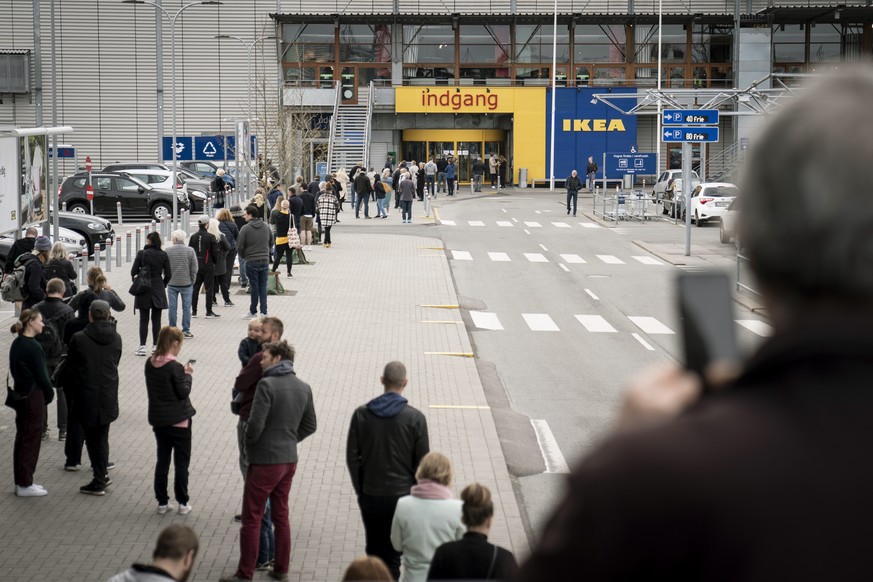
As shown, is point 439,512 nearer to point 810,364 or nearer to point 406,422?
point 406,422

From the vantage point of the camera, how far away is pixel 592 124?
6612 centimetres

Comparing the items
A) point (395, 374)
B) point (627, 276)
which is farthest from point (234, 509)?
point (627, 276)

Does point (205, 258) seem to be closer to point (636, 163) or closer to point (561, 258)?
point (561, 258)

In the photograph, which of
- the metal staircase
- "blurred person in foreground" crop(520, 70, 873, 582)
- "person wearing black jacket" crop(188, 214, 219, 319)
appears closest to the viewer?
"blurred person in foreground" crop(520, 70, 873, 582)

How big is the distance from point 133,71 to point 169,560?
6429cm

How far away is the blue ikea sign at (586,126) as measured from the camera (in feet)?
217

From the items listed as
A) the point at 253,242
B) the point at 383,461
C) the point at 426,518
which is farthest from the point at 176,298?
the point at 426,518

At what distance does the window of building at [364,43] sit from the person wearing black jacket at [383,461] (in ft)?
198

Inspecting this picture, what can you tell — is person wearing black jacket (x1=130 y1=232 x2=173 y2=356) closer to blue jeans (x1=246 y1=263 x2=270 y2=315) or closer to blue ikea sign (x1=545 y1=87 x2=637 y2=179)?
blue jeans (x1=246 y1=263 x2=270 y2=315)

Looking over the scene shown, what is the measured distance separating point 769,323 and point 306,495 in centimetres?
1087

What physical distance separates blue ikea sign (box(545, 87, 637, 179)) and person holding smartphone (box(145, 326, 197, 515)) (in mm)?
56235

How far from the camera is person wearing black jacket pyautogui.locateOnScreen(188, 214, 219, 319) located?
72.8 feet

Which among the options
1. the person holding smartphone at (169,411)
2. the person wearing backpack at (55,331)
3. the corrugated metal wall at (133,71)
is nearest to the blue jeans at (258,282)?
the person wearing backpack at (55,331)

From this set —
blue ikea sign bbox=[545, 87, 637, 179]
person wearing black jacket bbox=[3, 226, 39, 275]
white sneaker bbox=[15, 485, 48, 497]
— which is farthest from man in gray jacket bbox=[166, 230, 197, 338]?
blue ikea sign bbox=[545, 87, 637, 179]
